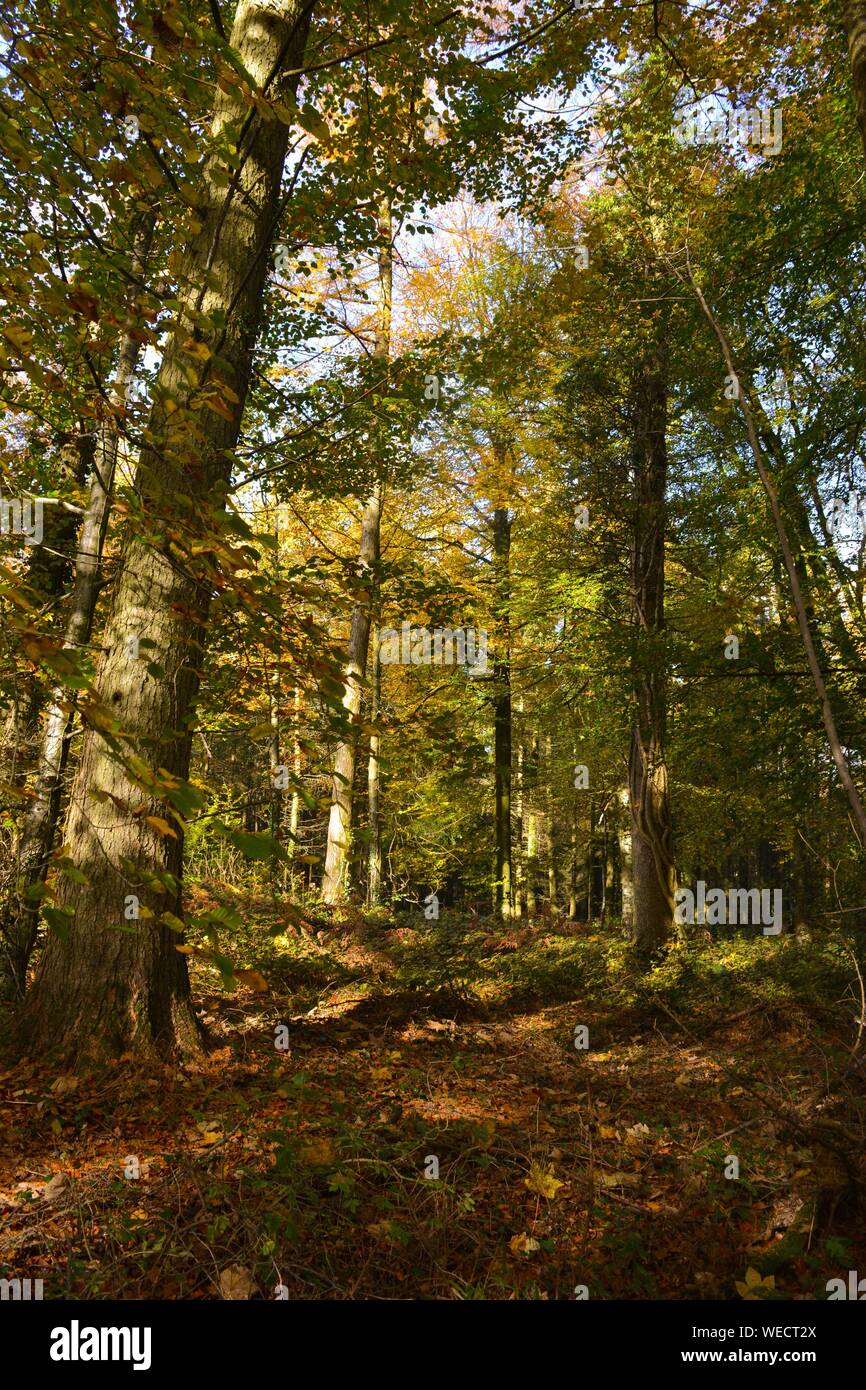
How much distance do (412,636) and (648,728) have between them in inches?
261

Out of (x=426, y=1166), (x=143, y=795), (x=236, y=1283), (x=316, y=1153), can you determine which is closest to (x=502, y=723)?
(x=143, y=795)

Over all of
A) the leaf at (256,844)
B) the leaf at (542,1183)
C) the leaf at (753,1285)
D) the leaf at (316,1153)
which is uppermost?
the leaf at (256,844)

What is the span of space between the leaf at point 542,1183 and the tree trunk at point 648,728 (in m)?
6.25

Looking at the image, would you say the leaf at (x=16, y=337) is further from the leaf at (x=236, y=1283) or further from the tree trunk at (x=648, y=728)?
the tree trunk at (x=648, y=728)

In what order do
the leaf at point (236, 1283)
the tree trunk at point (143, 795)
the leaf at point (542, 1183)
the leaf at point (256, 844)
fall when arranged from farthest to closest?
the tree trunk at point (143, 795) → the leaf at point (542, 1183) → the leaf at point (236, 1283) → the leaf at point (256, 844)

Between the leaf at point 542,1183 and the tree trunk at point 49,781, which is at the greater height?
the tree trunk at point 49,781

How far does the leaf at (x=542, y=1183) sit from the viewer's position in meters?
3.42

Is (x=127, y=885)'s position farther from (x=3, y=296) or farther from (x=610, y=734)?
(x=610, y=734)

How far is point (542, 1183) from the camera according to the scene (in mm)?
3459

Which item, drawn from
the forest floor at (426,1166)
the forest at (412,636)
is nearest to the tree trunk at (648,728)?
the forest at (412,636)

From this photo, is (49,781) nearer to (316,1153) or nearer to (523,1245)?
(316,1153)

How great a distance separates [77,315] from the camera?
6.48 feet

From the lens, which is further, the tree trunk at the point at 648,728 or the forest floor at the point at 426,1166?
the tree trunk at the point at 648,728
